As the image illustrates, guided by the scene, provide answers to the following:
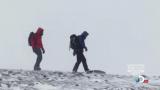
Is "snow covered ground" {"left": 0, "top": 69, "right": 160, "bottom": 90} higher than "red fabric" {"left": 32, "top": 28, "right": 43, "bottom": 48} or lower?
lower

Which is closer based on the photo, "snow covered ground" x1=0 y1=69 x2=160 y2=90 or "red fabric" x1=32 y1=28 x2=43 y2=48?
"snow covered ground" x1=0 y1=69 x2=160 y2=90

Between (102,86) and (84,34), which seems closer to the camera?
(102,86)

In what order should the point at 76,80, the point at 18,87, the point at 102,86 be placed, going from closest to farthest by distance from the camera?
the point at 18,87 < the point at 102,86 < the point at 76,80

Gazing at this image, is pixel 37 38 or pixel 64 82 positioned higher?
pixel 37 38

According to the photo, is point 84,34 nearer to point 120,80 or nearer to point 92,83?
point 120,80

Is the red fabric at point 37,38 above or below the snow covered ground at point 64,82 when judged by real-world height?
above

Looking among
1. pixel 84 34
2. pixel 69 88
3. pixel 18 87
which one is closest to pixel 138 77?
pixel 69 88

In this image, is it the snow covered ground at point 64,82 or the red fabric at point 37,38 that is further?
the red fabric at point 37,38

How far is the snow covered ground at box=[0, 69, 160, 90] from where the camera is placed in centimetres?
1501

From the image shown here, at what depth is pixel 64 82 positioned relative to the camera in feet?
54.3

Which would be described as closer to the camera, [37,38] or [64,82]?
[64,82]

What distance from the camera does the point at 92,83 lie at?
16859 mm

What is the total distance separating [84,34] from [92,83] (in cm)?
406

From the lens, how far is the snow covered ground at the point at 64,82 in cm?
1501
